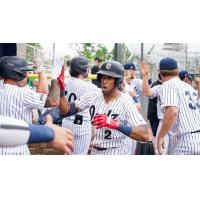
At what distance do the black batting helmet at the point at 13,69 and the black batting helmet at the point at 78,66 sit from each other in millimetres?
1602

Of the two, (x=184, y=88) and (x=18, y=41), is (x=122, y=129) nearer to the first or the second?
(x=184, y=88)

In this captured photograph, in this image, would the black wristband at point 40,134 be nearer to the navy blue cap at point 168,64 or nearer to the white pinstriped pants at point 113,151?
the white pinstriped pants at point 113,151

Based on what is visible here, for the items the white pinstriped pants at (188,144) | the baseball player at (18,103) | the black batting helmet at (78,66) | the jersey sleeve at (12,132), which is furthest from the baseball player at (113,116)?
the jersey sleeve at (12,132)

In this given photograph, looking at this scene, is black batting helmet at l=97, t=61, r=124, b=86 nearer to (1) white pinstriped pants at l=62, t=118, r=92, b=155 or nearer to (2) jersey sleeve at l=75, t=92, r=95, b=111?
(2) jersey sleeve at l=75, t=92, r=95, b=111

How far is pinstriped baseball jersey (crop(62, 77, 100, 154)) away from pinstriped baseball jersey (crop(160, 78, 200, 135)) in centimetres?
132

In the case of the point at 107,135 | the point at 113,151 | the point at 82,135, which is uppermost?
the point at 107,135

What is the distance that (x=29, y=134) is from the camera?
191 centimetres

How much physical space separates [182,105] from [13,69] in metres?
1.61

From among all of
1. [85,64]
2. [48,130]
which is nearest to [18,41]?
[85,64]

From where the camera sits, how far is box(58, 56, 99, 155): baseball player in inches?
209

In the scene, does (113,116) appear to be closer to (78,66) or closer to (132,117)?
(132,117)

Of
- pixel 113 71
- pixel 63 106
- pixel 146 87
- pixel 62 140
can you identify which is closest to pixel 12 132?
pixel 62 140

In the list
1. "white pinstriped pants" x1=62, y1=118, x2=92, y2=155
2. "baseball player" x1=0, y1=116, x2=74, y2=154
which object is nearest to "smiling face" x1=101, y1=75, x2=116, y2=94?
"white pinstriped pants" x1=62, y1=118, x2=92, y2=155

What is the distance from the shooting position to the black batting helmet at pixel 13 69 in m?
3.76
